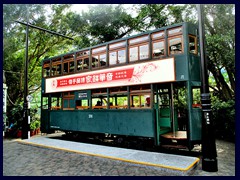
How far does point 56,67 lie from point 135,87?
533 cm

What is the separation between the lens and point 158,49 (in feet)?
25.0

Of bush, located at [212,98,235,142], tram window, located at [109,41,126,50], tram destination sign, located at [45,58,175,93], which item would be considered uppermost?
tram window, located at [109,41,126,50]

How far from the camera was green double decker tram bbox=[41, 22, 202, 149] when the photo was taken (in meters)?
7.08

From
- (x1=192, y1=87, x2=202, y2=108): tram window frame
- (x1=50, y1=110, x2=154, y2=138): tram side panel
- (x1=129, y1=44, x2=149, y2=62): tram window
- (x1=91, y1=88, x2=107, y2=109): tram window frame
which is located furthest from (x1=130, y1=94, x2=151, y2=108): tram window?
(x1=192, y1=87, x2=202, y2=108): tram window frame

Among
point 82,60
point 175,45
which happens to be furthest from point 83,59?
point 175,45

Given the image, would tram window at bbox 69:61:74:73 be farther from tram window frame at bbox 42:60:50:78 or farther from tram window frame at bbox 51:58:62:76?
tram window frame at bbox 42:60:50:78

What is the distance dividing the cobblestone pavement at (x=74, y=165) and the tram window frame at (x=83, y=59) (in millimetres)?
4058

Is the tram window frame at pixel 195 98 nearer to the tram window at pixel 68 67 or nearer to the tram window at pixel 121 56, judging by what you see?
the tram window at pixel 121 56

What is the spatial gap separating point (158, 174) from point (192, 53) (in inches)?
171

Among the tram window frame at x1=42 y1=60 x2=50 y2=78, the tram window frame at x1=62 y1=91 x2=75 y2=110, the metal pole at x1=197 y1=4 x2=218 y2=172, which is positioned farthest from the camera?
the tram window frame at x1=42 y1=60 x2=50 y2=78

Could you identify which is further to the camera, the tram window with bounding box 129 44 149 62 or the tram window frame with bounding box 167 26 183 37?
the tram window with bounding box 129 44 149 62

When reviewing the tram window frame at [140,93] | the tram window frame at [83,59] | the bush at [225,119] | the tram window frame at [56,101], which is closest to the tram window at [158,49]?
the tram window frame at [140,93]

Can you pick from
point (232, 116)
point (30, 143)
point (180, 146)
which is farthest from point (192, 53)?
point (30, 143)

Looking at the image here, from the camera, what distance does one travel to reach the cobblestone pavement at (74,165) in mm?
5531
